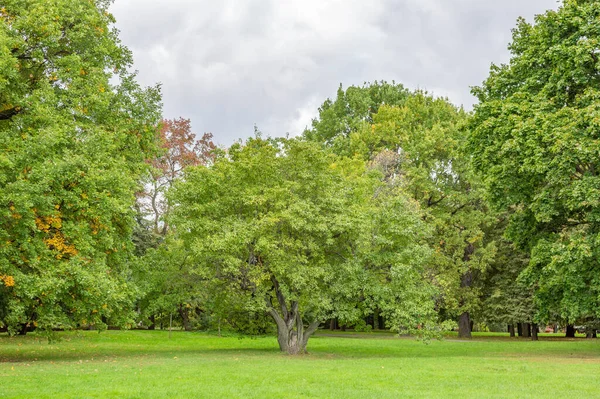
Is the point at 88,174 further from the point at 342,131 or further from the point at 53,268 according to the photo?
the point at 342,131

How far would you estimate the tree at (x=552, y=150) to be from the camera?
1977cm

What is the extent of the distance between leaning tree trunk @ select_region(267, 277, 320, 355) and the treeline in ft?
0.28

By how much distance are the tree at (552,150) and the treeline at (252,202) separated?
84 mm

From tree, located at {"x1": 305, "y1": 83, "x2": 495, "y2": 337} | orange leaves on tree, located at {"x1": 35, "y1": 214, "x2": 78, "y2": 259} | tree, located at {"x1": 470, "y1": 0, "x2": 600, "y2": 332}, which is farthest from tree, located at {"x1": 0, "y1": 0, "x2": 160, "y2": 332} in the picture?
tree, located at {"x1": 305, "y1": 83, "x2": 495, "y2": 337}

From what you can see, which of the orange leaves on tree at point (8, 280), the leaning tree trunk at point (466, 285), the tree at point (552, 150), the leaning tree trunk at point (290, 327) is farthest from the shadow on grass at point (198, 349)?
the leaning tree trunk at point (466, 285)

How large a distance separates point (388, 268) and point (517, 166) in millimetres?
6700

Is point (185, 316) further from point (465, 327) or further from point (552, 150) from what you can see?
point (552, 150)

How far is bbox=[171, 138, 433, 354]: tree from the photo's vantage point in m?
22.1

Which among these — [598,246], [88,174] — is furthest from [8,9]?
[598,246]

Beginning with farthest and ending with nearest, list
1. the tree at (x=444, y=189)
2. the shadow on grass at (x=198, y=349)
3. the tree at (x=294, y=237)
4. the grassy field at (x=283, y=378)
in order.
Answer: the tree at (x=444, y=189)
the shadow on grass at (x=198, y=349)
the tree at (x=294, y=237)
the grassy field at (x=283, y=378)

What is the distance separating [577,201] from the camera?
19.7 m

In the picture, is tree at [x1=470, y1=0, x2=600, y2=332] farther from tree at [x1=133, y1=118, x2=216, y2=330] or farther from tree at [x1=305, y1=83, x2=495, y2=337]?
tree at [x1=133, y1=118, x2=216, y2=330]

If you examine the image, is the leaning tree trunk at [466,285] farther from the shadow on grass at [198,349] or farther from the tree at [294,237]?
the tree at [294,237]

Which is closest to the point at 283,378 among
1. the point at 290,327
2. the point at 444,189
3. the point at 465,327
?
the point at 290,327
